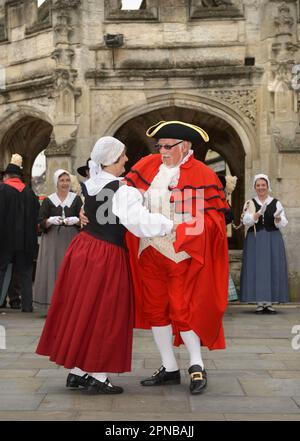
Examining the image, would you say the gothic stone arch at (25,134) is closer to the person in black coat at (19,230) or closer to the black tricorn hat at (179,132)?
the person in black coat at (19,230)

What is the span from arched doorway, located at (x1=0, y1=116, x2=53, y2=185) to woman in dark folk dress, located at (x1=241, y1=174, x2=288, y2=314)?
506 centimetres

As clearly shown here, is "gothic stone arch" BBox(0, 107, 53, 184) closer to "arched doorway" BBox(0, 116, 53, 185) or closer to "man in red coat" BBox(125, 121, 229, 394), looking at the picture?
"arched doorway" BBox(0, 116, 53, 185)

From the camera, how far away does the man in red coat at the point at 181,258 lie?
452 centimetres

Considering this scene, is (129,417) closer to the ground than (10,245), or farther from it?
closer to the ground

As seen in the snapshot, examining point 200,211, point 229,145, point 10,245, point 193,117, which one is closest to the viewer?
point 200,211

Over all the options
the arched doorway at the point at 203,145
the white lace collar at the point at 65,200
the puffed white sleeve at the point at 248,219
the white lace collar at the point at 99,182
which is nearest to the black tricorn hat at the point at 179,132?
the white lace collar at the point at 99,182

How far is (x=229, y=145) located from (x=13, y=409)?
10847 millimetres

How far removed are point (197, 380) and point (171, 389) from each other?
0.72 ft

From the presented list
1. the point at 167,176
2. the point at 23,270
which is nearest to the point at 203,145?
the point at 23,270

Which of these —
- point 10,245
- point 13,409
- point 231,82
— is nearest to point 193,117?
point 231,82

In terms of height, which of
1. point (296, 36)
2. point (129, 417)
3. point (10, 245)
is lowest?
point (129, 417)

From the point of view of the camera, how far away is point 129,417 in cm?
381

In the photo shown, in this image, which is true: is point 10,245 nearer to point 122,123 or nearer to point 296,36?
point 122,123

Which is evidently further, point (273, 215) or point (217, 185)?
point (273, 215)
